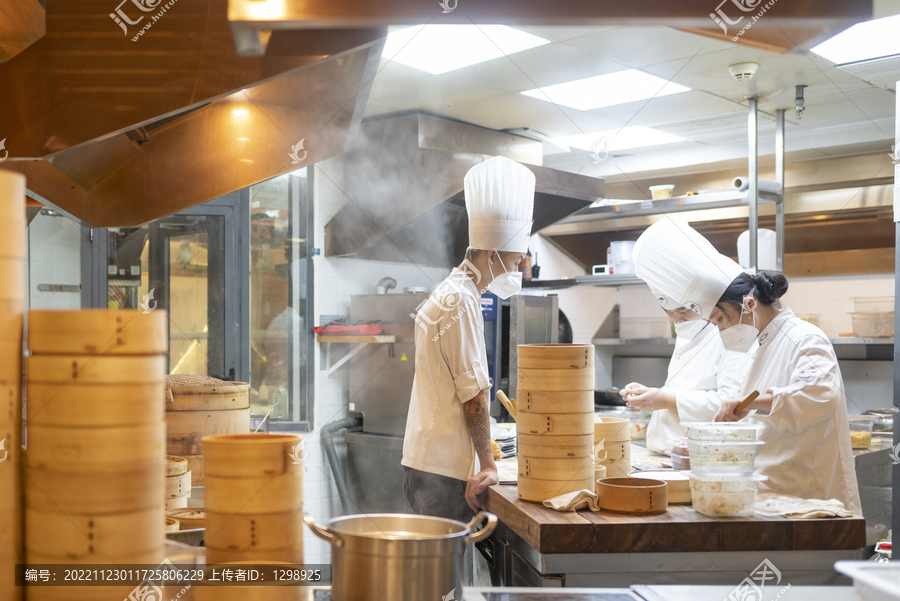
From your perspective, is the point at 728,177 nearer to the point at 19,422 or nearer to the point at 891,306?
the point at 891,306

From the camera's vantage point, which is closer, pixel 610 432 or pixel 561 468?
pixel 561 468

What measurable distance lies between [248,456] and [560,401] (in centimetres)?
93

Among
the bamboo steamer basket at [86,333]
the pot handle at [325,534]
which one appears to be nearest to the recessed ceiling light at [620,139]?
the pot handle at [325,534]

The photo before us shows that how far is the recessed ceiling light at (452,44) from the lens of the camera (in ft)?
9.32

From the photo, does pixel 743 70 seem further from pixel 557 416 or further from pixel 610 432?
pixel 557 416

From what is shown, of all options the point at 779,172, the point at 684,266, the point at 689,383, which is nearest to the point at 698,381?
the point at 689,383

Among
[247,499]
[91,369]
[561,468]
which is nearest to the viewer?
[91,369]

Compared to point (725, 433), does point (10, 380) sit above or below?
above

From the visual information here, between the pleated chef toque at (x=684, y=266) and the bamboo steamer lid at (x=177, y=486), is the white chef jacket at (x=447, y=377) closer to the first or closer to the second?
the pleated chef toque at (x=684, y=266)

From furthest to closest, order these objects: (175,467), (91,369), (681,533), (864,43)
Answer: (864,43) < (681,533) < (175,467) < (91,369)

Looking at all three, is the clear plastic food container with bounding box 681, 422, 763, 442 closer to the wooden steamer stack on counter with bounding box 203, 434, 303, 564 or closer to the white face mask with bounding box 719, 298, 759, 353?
the white face mask with bounding box 719, 298, 759, 353

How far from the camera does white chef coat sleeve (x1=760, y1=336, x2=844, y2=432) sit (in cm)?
201

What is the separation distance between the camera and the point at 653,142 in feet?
15.8

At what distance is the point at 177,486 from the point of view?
127cm
